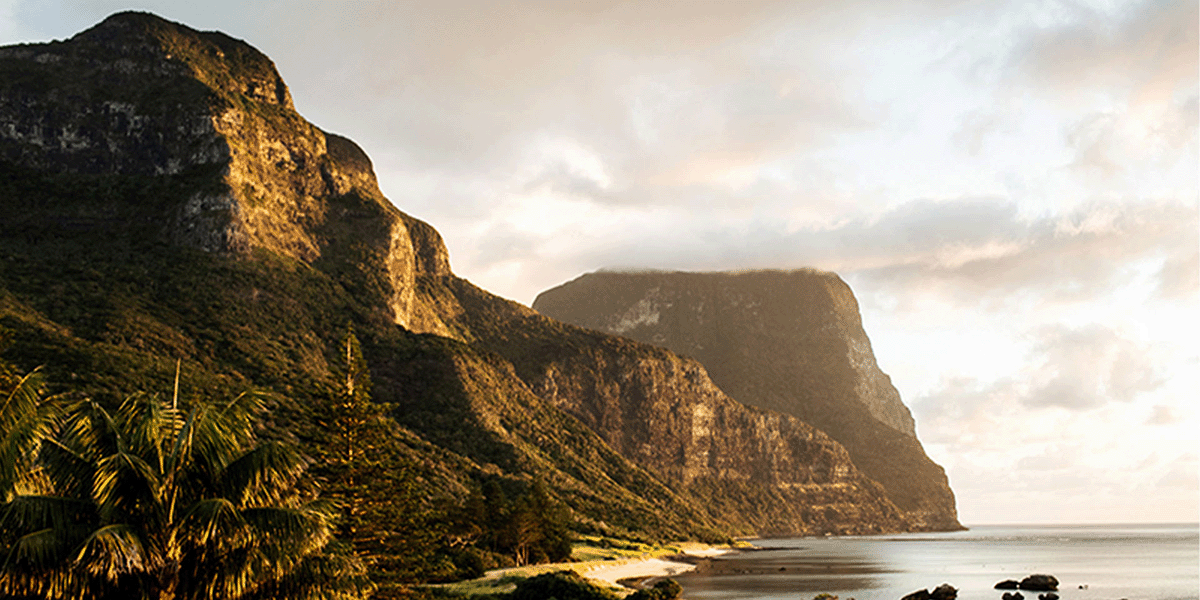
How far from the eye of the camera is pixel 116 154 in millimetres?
179875

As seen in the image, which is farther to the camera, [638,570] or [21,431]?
[638,570]

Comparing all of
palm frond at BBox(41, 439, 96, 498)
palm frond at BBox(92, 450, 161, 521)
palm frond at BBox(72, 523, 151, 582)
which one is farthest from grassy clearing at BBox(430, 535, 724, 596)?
palm frond at BBox(72, 523, 151, 582)

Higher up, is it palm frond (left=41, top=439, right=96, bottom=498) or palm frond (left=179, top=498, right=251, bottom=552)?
palm frond (left=41, top=439, right=96, bottom=498)

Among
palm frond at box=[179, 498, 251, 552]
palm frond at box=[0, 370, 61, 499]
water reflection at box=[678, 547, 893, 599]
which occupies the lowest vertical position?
water reflection at box=[678, 547, 893, 599]

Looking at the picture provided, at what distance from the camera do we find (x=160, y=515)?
18641 mm

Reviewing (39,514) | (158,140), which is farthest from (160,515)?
(158,140)

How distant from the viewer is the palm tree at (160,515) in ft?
57.4

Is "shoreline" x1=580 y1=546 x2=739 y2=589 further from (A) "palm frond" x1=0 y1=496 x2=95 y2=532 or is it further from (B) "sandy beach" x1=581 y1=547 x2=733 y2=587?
(A) "palm frond" x1=0 y1=496 x2=95 y2=532

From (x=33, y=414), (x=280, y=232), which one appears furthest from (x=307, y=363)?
(x=33, y=414)

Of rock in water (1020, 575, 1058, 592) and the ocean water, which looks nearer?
the ocean water

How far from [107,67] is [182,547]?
214990 millimetres

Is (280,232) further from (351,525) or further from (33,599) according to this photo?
(33,599)

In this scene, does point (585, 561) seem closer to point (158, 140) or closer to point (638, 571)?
point (638, 571)

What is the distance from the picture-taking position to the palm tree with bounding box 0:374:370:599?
57.4 ft
